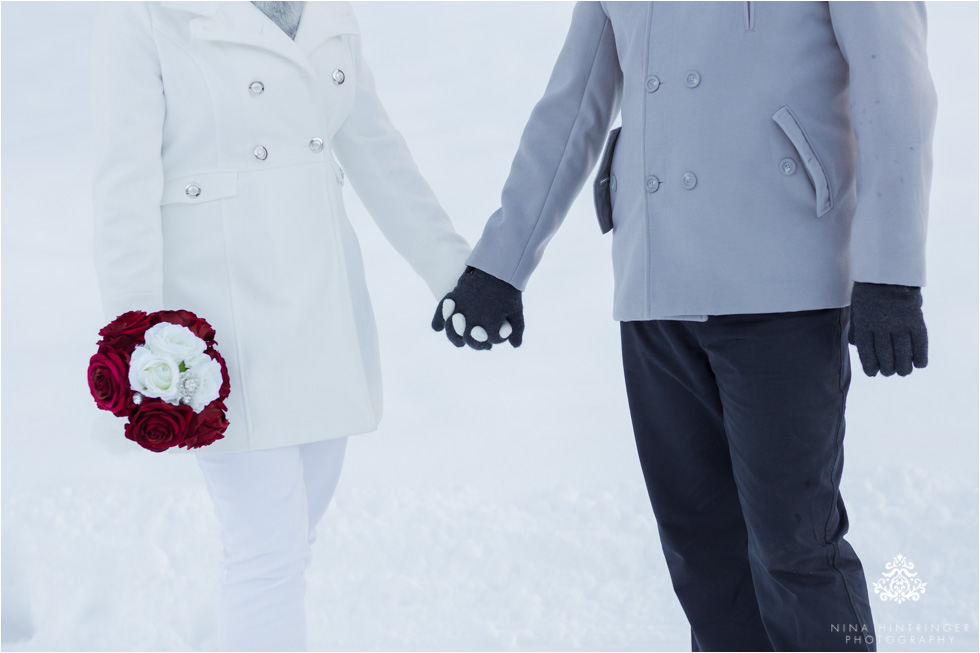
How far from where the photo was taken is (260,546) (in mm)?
1592

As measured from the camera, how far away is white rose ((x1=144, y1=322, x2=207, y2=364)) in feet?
4.80

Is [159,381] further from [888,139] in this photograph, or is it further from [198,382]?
[888,139]

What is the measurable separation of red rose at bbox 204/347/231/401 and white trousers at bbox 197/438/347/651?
0.13 m

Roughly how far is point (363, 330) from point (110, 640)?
1.30m

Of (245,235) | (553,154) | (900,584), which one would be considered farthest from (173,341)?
(900,584)

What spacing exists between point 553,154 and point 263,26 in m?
0.54

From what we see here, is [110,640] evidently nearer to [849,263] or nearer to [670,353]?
[670,353]

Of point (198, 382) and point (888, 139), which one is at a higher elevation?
point (888, 139)

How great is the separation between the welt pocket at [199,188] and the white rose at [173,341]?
0.75 feet

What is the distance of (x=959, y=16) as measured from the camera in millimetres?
3465

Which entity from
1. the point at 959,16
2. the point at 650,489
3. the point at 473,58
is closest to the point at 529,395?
the point at 473,58

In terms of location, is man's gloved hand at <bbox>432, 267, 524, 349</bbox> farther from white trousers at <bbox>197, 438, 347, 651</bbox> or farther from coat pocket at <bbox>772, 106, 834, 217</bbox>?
coat pocket at <bbox>772, 106, 834, 217</bbox>

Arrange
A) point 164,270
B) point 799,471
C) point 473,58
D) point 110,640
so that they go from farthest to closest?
point 473,58
point 110,640
point 164,270
point 799,471

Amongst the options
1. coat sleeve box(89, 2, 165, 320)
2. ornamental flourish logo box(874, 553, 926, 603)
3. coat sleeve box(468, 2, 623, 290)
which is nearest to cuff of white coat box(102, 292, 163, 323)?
coat sleeve box(89, 2, 165, 320)
